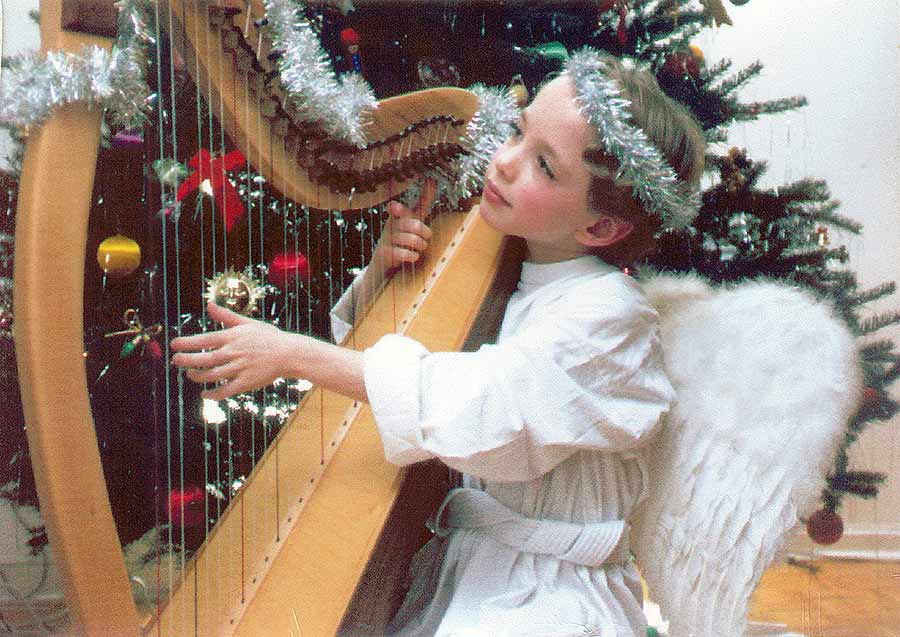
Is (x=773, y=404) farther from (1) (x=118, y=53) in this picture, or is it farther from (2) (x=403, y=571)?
(1) (x=118, y=53)

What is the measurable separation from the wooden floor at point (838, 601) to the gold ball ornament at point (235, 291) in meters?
1.24

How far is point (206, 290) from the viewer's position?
47.8 inches

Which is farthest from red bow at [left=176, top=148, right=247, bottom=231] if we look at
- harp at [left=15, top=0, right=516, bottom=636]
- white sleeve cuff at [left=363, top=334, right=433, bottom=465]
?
white sleeve cuff at [left=363, top=334, right=433, bottom=465]

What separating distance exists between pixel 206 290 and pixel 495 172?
505mm

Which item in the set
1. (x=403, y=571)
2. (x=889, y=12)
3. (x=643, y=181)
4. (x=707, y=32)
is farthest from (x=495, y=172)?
(x=889, y=12)

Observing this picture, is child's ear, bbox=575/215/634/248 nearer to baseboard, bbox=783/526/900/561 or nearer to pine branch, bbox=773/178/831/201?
pine branch, bbox=773/178/831/201

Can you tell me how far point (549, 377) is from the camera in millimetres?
784

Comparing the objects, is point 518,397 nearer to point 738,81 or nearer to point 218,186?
point 218,186

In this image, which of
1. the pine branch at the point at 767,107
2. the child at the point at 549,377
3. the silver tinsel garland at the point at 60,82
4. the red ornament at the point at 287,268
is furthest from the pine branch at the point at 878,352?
the silver tinsel garland at the point at 60,82

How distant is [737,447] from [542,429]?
0.87 ft

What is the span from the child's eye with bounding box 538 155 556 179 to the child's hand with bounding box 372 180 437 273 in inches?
8.7

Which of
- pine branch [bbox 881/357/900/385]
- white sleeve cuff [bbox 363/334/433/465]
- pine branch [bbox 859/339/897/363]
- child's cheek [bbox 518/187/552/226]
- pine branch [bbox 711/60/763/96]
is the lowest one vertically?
pine branch [bbox 881/357/900/385]

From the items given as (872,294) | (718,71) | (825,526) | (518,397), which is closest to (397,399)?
(518,397)

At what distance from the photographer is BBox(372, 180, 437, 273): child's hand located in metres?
1.07
